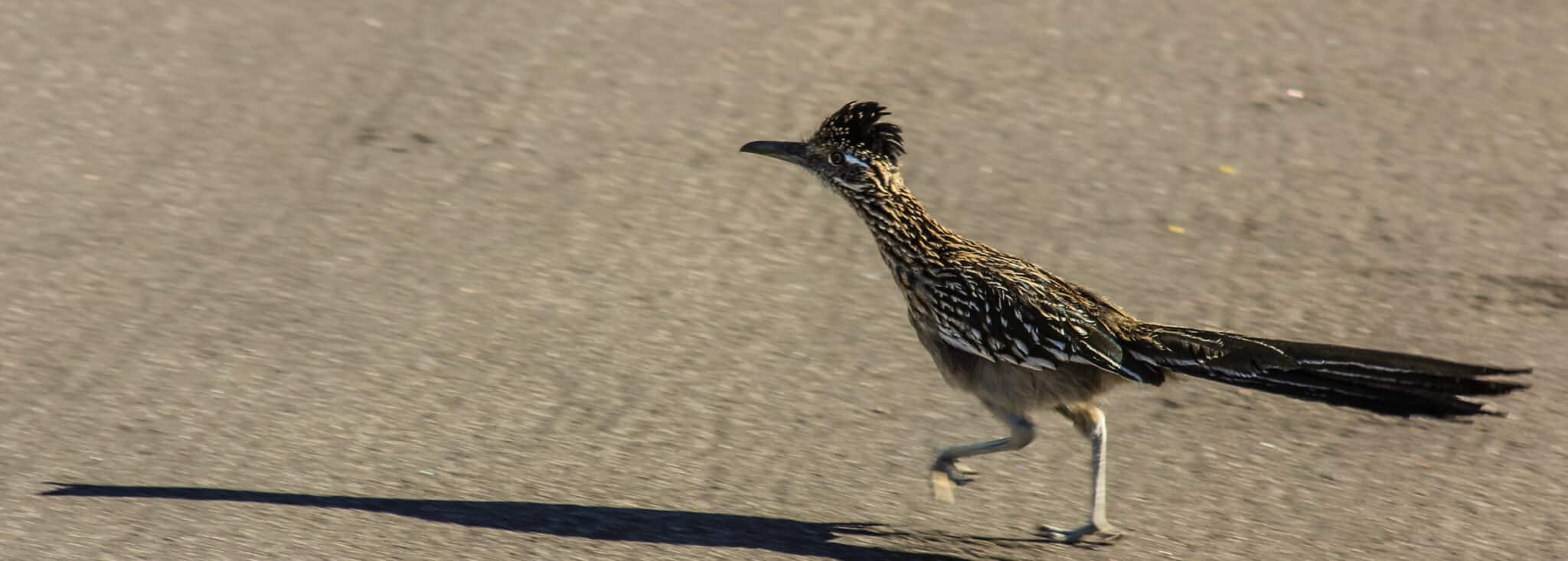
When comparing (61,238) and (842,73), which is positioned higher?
(842,73)

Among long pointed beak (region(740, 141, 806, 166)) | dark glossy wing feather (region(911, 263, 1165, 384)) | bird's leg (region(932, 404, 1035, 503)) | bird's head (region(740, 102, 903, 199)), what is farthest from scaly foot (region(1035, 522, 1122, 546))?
long pointed beak (region(740, 141, 806, 166))

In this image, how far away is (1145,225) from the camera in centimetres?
674

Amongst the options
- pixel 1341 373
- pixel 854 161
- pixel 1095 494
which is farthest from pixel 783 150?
pixel 1341 373

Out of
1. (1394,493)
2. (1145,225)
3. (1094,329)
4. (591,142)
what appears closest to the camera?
(1094,329)

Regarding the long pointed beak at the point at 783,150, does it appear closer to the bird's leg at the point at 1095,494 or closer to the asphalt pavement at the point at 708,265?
A: the asphalt pavement at the point at 708,265

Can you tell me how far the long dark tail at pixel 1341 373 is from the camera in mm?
4246

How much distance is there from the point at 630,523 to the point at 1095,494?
1.35 m

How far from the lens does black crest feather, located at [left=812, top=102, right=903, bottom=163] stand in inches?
204

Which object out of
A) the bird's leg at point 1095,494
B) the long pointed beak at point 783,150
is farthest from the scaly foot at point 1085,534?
the long pointed beak at point 783,150

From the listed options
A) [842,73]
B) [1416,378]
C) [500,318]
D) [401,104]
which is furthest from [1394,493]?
[401,104]

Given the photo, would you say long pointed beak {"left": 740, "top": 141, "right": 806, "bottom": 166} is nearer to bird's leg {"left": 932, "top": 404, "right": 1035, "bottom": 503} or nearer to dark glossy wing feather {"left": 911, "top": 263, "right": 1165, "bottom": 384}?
dark glossy wing feather {"left": 911, "top": 263, "right": 1165, "bottom": 384}

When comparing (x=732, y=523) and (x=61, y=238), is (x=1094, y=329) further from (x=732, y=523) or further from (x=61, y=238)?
(x=61, y=238)

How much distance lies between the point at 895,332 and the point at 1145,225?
1.36m

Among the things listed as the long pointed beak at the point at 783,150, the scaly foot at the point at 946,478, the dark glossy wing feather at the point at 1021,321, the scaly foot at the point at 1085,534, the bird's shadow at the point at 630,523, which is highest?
the long pointed beak at the point at 783,150
